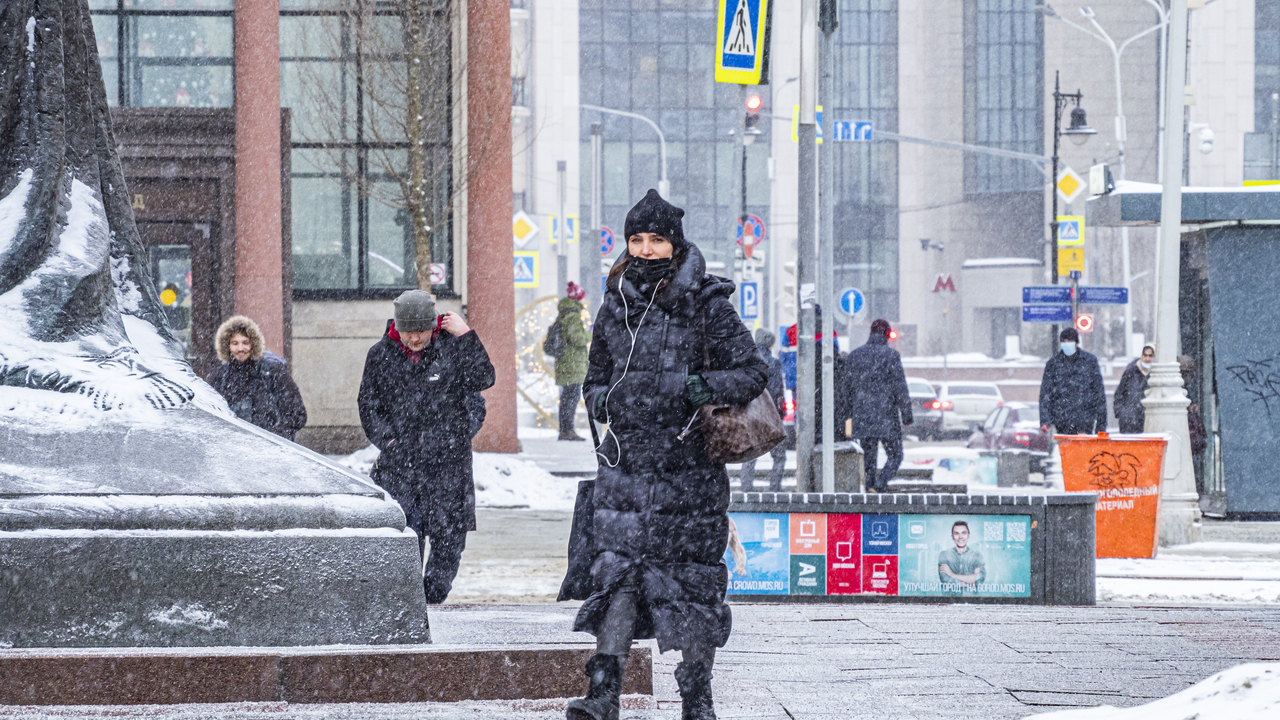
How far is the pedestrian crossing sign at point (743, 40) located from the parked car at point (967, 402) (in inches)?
1001

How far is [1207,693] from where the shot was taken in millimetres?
5070

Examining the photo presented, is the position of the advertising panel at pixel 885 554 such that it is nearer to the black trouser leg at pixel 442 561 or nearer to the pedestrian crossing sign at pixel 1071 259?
the black trouser leg at pixel 442 561

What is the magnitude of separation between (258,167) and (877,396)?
747 cm

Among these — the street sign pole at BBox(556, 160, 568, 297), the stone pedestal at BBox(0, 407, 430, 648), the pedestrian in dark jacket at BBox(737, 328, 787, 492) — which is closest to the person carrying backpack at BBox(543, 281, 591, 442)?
the pedestrian in dark jacket at BBox(737, 328, 787, 492)

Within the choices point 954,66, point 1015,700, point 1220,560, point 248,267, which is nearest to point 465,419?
point 1015,700

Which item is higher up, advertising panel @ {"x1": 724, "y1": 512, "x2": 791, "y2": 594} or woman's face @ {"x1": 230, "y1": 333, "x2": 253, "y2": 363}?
woman's face @ {"x1": 230, "y1": 333, "x2": 253, "y2": 363}

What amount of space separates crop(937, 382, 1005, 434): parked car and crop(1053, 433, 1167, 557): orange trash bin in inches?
1013

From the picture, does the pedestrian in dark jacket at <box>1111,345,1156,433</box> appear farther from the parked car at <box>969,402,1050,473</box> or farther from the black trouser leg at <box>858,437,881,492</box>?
the parked car at <box>969,402,1050,473</box>

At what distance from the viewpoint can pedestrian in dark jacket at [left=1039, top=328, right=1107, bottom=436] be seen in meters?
15.6

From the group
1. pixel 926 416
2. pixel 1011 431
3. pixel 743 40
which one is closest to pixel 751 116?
pixel 1011 431

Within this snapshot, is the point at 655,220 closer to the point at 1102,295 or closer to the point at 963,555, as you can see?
the point at 963,555

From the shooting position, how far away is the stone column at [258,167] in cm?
1766

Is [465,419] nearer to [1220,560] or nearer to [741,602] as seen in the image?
[741,602]

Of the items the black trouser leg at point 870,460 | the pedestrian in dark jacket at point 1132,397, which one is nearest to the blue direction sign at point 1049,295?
the pedestrian in dark jacket at point 1132,397
